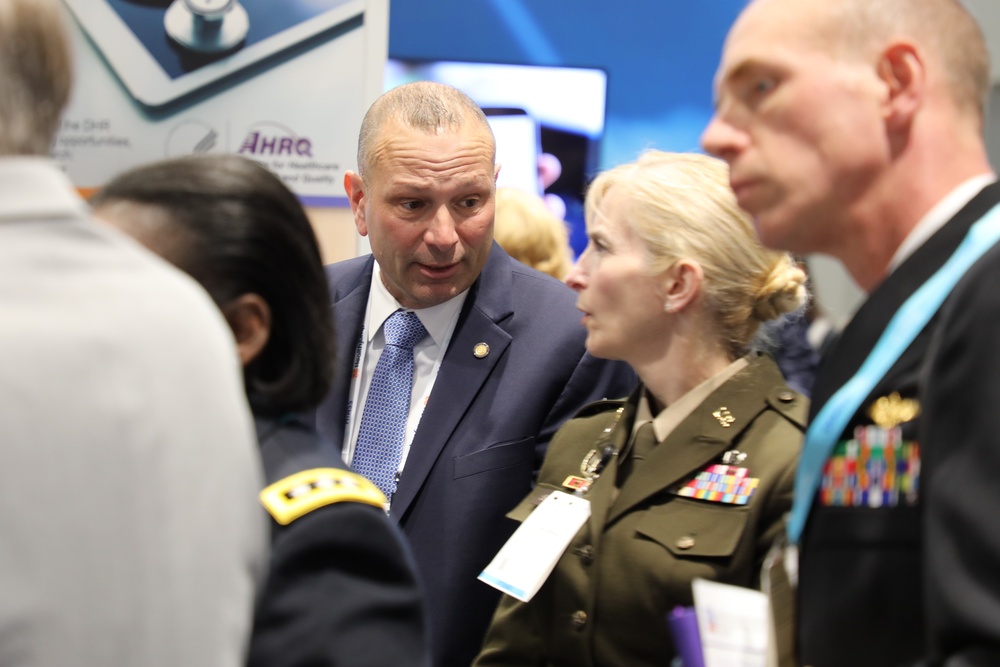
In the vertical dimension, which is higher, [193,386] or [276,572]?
[193,386]

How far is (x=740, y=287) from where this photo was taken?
215 centimetres

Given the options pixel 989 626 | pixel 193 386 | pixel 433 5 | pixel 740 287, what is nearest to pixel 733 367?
pixel 740 287

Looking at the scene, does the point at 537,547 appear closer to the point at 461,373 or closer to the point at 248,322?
the point at 461,373

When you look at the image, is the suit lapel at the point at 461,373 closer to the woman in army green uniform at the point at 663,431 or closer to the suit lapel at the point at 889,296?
the woman in army green uniform at the point at 663,431

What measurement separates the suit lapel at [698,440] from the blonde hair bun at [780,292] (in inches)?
5.9

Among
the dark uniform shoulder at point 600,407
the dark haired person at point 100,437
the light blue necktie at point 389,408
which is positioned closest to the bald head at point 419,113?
the light blue necktie at point 389,408

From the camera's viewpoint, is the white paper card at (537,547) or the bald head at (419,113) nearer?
the white paper card at (537,547)

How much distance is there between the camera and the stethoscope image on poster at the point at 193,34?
3.18 metres

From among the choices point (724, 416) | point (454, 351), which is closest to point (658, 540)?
point (724, 416)

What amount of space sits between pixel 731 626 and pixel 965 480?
519 mm

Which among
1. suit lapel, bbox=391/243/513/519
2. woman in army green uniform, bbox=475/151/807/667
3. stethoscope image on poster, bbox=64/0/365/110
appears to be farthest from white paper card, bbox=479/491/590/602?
stethoscope image on poster, bbox=64/0/365/110

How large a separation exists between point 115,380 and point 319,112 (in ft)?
Answer: 8.20

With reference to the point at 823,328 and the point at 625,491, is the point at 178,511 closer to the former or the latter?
the point at 625,491

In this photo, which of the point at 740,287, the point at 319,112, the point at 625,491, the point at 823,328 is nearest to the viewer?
the point at 625,491
